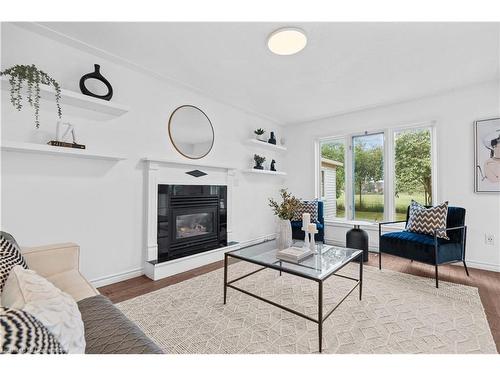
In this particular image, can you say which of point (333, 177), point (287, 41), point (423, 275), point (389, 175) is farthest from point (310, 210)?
point (287, 41)

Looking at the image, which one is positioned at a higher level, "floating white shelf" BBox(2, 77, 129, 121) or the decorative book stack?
"floating white shelf" BBox(2, 77, 129, 121)

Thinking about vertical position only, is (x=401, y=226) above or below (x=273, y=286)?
above

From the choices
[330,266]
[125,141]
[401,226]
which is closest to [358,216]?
[401,226]

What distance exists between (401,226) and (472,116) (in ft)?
5.75

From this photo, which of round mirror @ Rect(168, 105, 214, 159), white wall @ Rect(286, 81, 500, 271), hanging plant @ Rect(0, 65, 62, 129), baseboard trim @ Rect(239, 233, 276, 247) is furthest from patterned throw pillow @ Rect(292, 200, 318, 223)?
hanging plant @ Rect(0, 65, 62, 129)

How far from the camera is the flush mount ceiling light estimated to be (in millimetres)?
1993

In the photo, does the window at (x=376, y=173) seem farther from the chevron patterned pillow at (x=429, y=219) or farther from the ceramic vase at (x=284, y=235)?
the ceramic vase at (x=284, y=235)

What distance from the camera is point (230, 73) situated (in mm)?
2803

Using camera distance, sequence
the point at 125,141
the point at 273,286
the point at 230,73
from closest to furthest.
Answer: the point at 273,286 < the point at 125,141 < the point at 230,73

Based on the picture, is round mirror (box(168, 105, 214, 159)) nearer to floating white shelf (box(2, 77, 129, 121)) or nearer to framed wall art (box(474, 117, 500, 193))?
floating white shelf (box(2, 77, 129, 121))

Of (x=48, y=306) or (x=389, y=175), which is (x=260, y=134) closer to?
(x=389, y=175)

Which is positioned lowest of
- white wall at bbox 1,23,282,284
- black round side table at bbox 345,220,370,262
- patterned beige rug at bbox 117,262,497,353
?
patterned beige rug at bbox 117,262,497,353

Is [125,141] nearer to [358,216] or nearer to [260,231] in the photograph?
→ [260,231]

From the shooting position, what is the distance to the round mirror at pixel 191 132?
3.07 m
